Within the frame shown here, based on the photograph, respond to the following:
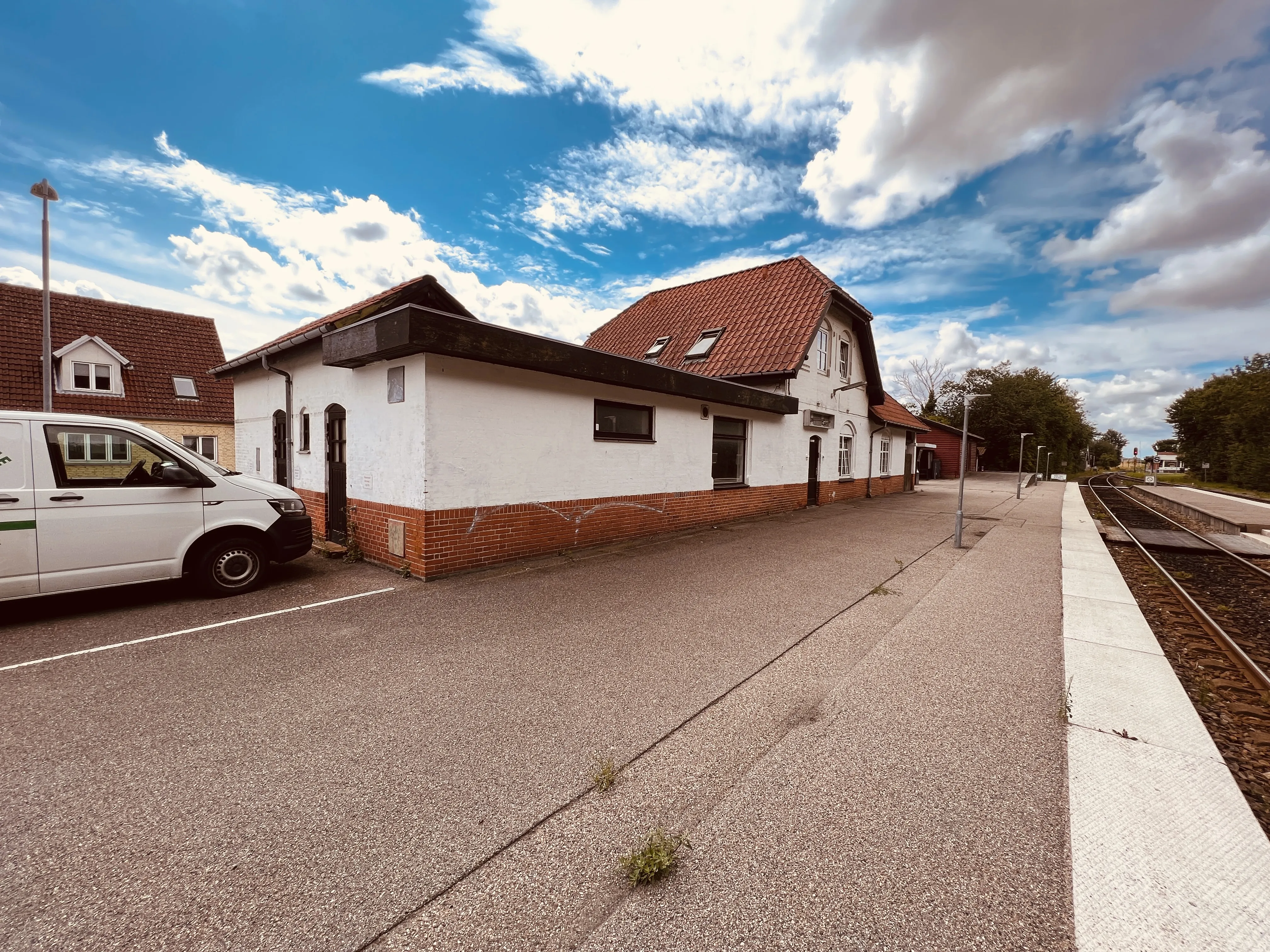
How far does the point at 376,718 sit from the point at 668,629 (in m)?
2.58

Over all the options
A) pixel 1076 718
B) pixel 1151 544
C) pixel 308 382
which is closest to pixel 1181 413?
pixel 1151 544

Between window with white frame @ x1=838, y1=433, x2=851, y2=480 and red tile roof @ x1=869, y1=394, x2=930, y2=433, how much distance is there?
2.53 m

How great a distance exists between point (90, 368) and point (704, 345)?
21865mm

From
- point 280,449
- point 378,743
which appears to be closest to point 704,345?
point 280,449

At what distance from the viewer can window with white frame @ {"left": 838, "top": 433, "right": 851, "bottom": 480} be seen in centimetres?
1755

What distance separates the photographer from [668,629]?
4.95 metres

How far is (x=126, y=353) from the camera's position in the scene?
65.0 feet

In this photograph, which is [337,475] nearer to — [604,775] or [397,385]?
[397,385]

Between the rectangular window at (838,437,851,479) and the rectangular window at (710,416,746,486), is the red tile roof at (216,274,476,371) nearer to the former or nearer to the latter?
the rectangular window at (710,416,746,486)

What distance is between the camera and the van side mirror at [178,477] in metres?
5.23

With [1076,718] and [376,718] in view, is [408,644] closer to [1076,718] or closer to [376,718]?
[376,718]

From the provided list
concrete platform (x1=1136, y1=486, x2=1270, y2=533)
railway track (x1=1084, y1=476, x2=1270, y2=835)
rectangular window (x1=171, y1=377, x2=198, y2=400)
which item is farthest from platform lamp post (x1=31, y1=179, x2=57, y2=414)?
concrete platform (x1=1136, y1=486, x2=1270, y2=533)

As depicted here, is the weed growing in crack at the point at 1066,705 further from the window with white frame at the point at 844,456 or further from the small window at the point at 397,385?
the window with white frame at the point at 844,456

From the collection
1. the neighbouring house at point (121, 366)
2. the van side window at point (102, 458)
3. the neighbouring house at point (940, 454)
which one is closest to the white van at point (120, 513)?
the van side window at point (102, 458)
